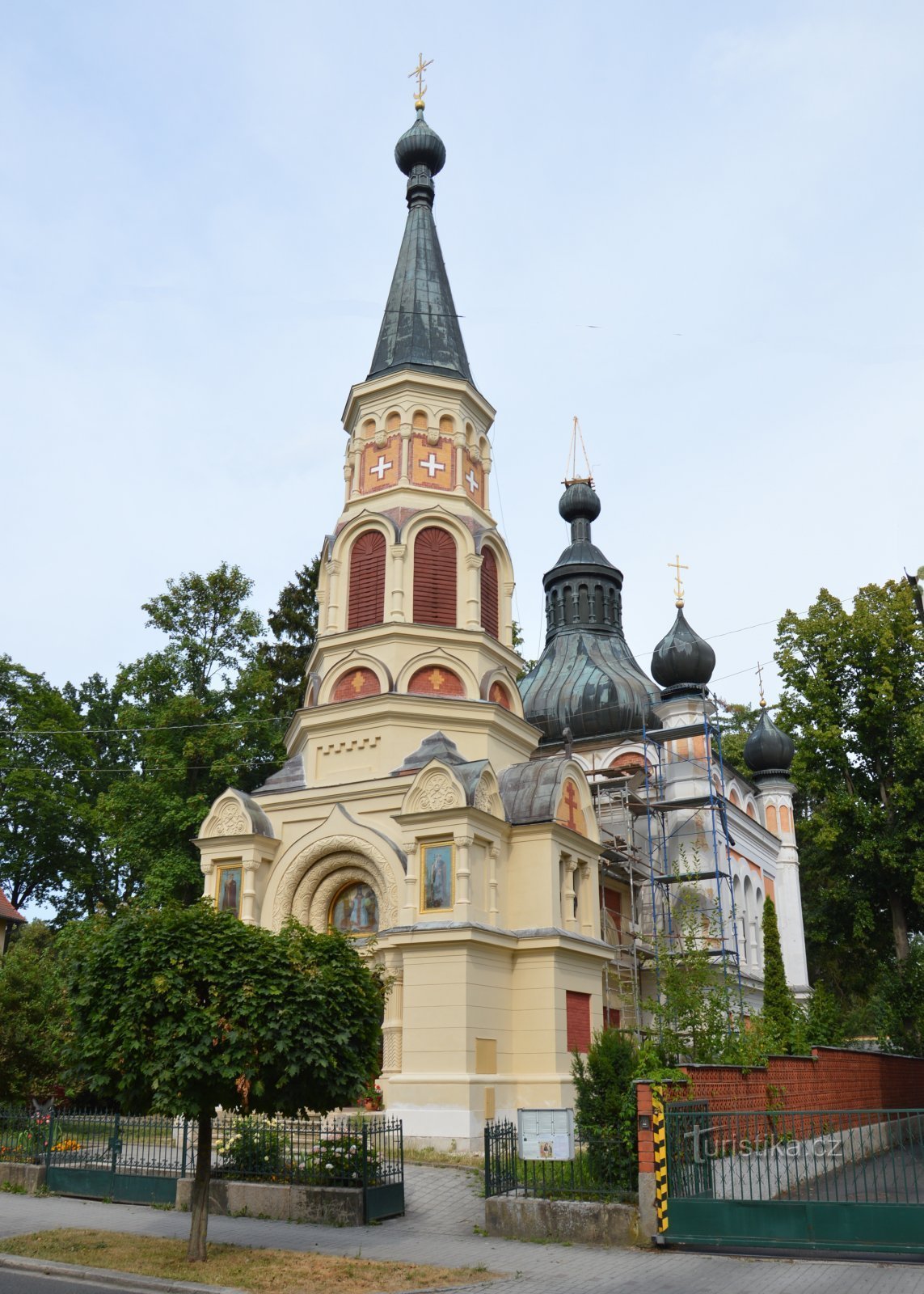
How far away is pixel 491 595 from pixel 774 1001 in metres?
10.8

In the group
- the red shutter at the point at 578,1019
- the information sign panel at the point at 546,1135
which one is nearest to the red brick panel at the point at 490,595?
the red shutter at the point at 578,1019

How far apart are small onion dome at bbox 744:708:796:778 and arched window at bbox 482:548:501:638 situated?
1200 centimetres

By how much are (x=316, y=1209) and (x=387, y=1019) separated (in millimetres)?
7617

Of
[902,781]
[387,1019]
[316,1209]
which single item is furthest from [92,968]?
[902,781]

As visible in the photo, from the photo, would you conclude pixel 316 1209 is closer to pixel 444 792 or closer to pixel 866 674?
pixel 444 792

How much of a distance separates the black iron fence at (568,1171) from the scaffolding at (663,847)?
520 inches

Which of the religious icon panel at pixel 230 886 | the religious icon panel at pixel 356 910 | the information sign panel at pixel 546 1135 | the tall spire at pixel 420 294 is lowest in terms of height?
the information sign panel at pixel 546 1135

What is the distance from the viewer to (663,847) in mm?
28078

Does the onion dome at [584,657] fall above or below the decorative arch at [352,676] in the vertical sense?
above

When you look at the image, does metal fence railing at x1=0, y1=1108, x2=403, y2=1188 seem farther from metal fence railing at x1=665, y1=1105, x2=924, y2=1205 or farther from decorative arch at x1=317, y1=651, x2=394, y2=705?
decorative arch at x1=317, y1=651, x2=394, y2=705

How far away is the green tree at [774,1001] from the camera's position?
20.2 m

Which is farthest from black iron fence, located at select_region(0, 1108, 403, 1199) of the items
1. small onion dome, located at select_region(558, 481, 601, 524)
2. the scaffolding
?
small onion dome, located at select_region(558, 481, 601, 524)

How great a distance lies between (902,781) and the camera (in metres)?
31.3

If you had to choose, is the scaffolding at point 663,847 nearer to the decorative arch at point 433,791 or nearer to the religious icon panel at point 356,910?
the religious icon panel at point 356,910
